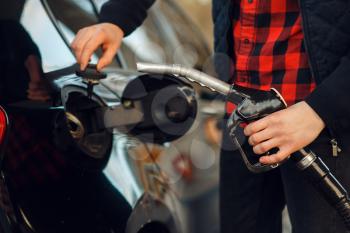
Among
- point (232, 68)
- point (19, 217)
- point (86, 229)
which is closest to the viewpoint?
point (19, 217)

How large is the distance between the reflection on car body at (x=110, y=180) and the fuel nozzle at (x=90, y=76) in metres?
0.02

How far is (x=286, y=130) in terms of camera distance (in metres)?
1.32

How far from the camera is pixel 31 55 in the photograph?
1620mm

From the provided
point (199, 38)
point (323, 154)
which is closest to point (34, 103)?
point (323, 154)

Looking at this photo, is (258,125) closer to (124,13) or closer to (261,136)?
(261,136)

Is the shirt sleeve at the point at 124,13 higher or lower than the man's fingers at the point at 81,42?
higher

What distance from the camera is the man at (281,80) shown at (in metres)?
1.33

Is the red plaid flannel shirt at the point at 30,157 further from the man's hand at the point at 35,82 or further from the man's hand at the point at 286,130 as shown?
the man's hand at the point at 286,130

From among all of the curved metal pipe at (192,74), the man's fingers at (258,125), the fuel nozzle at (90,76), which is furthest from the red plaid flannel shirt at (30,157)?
the man's fingers at (258,125)

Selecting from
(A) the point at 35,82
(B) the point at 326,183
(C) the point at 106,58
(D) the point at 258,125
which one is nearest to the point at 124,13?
(C) the point at 106,58

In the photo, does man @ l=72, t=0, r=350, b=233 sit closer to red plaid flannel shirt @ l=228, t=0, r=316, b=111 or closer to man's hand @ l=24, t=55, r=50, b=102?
red plaid flannel shirt @ l=228, t=0, r=316, b=111

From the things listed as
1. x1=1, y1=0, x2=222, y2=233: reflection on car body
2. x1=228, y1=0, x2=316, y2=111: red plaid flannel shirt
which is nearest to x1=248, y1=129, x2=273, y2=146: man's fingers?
x1=228, y1=0, x2=316, y2=111: red plaid flannel shirt

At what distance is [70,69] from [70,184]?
0.34 metres

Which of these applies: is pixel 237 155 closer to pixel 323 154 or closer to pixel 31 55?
pixel 323 154
